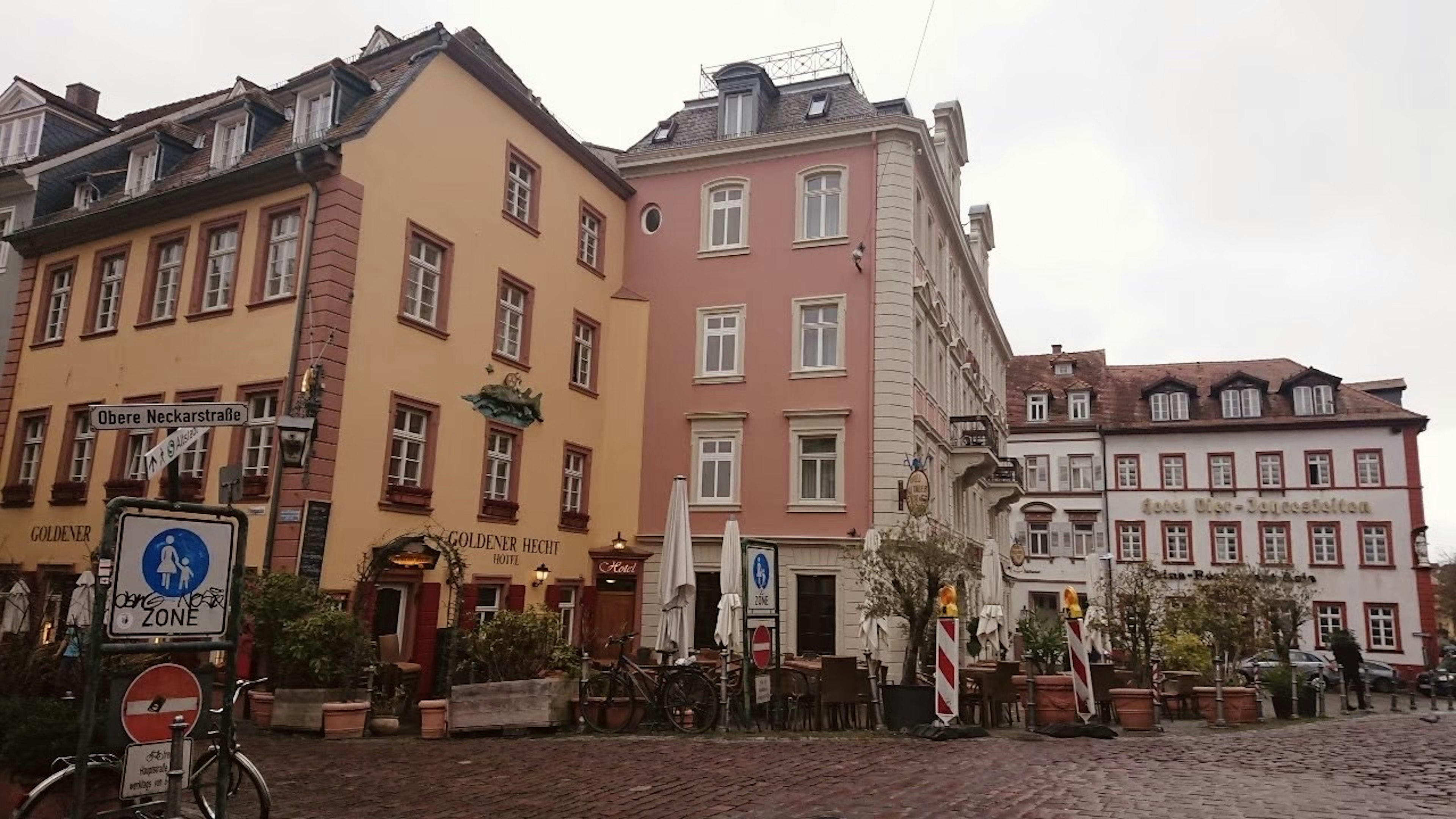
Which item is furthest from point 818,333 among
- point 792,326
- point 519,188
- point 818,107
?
point 519,188

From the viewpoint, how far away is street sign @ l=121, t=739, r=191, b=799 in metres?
5.34

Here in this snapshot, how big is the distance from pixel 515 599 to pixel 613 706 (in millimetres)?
7139

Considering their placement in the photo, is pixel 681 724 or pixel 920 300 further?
pixel 920 300

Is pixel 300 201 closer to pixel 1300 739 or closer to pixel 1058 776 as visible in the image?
pixel 1058 776

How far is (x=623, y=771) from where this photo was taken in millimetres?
10117

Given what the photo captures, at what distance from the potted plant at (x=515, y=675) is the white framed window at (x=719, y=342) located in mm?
9921

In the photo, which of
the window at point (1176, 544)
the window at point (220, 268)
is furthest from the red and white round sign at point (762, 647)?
the window at point (1176, 544)

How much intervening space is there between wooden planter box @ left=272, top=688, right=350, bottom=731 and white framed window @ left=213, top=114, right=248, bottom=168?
A: 11.3m

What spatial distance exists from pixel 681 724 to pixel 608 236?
567 inches

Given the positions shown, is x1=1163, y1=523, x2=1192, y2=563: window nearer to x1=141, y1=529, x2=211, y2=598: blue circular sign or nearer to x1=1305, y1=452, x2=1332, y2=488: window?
x1=1305, y1=452, x2=1332, y2=488: window

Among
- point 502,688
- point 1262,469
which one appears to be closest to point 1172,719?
point 502,688

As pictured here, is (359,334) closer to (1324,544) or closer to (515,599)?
(515,599)

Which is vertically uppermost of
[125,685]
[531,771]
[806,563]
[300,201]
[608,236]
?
[608,236]

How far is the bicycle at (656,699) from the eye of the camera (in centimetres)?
1348
